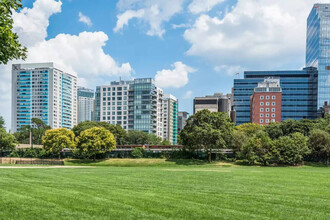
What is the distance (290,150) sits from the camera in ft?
207

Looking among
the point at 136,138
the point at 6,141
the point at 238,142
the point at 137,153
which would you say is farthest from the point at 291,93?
the point at 6,141

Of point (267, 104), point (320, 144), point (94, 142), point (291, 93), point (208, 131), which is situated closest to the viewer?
point (208, 131)

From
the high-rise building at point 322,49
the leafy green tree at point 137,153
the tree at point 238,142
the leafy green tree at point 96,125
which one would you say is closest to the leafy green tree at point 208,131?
the tree at point 238,142

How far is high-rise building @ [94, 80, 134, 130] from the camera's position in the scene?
183 metres

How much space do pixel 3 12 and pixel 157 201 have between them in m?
10.5

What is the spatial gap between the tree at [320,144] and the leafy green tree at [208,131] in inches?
734

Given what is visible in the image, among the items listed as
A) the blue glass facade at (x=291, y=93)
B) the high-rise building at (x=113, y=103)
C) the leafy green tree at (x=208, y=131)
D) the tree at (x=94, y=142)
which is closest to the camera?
the leafy green tree at (x=208, y=131)

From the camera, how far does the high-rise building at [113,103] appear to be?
182625 millimetres

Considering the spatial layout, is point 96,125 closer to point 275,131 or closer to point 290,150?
point 275,131

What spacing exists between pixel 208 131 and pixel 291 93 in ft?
385

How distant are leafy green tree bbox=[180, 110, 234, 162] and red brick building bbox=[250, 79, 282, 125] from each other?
244ft

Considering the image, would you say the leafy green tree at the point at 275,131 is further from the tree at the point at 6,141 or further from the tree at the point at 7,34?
the tree at the point at 7,34

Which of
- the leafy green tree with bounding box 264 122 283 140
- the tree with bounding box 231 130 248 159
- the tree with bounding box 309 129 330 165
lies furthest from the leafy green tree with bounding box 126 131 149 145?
the tree with bounding box 309 129 330 165

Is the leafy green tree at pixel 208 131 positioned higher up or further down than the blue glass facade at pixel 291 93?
further down
